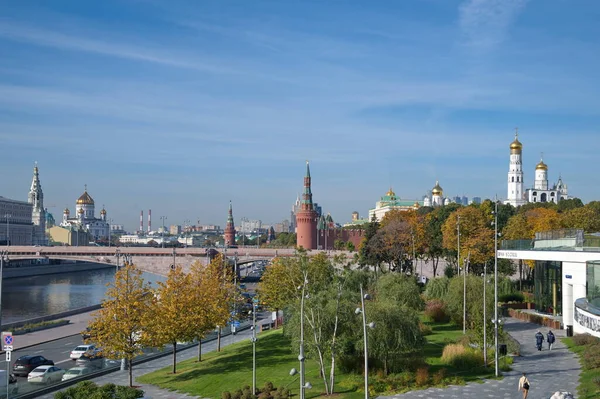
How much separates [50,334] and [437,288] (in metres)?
33.7

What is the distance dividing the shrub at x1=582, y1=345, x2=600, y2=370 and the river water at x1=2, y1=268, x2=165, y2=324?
55523 mm

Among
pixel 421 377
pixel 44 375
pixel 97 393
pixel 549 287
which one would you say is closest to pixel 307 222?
pixel 549 287

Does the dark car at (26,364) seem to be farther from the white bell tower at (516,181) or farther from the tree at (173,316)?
the white bell tower at (516,181)

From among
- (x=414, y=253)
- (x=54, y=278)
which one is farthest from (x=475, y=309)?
(x=54, y=278)

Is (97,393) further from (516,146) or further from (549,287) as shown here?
(516,146)

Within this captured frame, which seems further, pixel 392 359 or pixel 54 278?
pixel 54 278

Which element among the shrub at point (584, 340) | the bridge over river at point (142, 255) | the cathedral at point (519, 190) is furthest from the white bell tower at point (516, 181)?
the shrub at point (584, 340)

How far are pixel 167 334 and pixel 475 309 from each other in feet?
64.9

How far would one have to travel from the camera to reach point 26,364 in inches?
1602

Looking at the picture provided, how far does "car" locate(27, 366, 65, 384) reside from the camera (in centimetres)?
3722

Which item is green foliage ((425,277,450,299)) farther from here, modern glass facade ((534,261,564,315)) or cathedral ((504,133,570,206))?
cathedral ((504,133,570,206))

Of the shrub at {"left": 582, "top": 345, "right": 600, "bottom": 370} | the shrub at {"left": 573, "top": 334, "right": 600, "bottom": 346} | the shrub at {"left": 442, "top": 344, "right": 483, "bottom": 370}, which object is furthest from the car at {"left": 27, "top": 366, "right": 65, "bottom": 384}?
the shrub at {"left": 573, "top": 334, "right": 600, "bottom": 346}

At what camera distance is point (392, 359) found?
113ft

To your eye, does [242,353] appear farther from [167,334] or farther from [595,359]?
[595,359]
